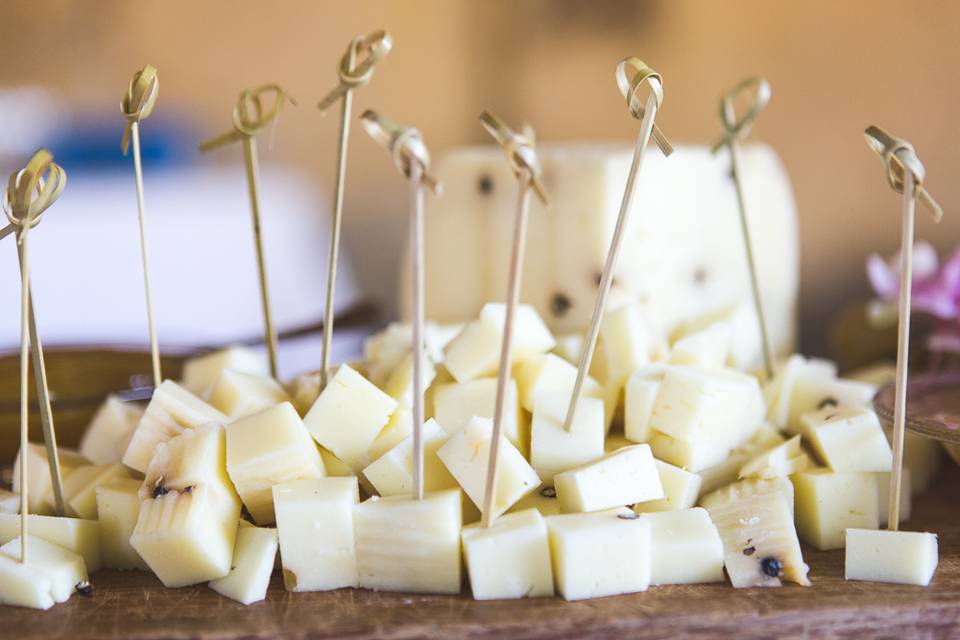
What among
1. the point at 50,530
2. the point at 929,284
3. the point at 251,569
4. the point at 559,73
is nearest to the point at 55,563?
the point at 50,530

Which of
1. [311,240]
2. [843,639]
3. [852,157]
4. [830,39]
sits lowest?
[843,639]

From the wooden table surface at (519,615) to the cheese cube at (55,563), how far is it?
0.01m

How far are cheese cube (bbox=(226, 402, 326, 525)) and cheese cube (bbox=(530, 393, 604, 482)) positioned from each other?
0.18 metres

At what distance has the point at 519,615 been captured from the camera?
2.07 feet

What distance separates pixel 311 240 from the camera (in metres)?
1.50

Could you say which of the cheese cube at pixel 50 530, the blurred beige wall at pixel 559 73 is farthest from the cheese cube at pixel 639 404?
the blurred beige wall at pixel 559 73

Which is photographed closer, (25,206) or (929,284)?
(25,206)

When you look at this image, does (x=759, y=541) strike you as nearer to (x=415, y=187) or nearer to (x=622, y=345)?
(x=622, y=345)

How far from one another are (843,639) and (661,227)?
58cm

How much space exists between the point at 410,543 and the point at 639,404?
0.24 meters

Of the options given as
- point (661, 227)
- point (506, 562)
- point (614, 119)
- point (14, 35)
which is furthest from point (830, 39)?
point (14, 35)

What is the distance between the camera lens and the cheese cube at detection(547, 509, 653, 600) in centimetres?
65

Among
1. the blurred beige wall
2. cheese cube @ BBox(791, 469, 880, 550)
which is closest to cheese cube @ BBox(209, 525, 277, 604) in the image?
cheese cube @ BBox(791, 469, 880, 550)

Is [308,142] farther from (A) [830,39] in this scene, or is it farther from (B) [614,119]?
(A) [830,39]
